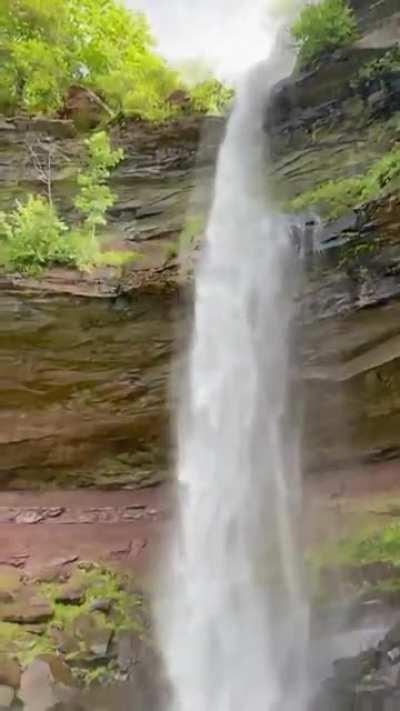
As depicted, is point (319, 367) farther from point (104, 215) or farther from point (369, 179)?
point (104, 215)

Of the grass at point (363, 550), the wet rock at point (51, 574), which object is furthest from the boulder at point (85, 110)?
the grass at point (363, 550)

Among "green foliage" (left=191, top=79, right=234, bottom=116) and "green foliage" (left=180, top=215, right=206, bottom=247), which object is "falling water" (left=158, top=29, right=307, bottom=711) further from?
"green foliage" (left=191, top=79, right=234, bottom=116)

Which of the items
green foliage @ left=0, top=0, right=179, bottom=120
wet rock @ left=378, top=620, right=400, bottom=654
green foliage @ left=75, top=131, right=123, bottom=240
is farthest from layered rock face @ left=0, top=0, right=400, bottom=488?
green foliage @ left=0, top=0, right=179, bottom=120

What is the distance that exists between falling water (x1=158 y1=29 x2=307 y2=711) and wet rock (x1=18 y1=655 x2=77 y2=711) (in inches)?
50.9

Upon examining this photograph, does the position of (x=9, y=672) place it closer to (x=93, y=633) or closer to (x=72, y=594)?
(x=93, y=633)

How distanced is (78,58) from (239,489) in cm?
1369

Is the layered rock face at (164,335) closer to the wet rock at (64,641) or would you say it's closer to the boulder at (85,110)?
the boulder at (85,110)

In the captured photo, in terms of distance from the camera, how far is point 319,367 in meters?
12.0

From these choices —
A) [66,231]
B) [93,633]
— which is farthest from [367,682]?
[66,231]

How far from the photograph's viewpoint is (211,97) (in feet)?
61.6

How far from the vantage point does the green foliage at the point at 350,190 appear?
1187 centimetres

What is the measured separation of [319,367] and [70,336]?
161 inches

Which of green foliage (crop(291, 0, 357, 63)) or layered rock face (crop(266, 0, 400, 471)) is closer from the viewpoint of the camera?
layered rock face (crop(266, 0, 400, 471))

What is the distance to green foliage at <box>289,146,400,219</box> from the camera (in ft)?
38.9
